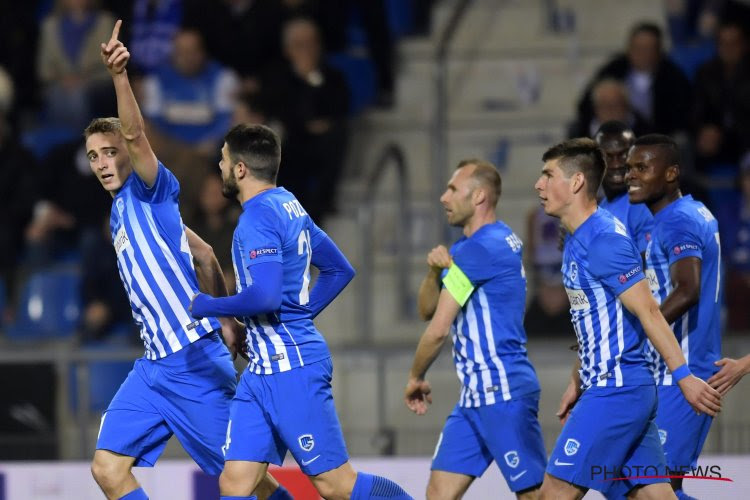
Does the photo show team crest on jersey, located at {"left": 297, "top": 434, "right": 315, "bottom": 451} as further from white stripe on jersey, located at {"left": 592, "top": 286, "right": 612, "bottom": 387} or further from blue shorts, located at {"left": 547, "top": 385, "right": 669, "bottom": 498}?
white stripe on jersey, located at {"left": 592, "top": 286, "right": 612, "bottom": 387}

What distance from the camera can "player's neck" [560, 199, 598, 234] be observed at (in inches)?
199

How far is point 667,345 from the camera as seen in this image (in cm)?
471

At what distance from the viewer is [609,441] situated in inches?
191

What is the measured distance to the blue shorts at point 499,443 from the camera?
542 cm

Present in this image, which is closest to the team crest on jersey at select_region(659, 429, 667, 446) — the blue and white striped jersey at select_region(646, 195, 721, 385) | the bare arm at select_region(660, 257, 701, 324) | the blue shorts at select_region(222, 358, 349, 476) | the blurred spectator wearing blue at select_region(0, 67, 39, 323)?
the blue and white striped jersey at select_region(646, 195, 721, 385)

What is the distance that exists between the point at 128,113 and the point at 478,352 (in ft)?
5.97

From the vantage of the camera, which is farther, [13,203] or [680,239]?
[13,203]

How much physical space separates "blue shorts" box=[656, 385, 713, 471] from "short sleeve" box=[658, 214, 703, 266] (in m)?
0.59

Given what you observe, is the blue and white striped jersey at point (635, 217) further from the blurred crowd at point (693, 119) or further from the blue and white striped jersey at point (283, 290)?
the blurred crowd at point (693, 119)

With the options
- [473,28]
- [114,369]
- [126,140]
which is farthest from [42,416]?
[473,28]

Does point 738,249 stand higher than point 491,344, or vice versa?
point 738,249

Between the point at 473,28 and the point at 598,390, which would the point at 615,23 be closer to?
the point at 473,28

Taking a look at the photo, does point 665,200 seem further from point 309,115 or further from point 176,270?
point 309,115

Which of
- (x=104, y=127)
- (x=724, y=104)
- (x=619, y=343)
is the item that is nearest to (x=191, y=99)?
(x=724, y=104)
